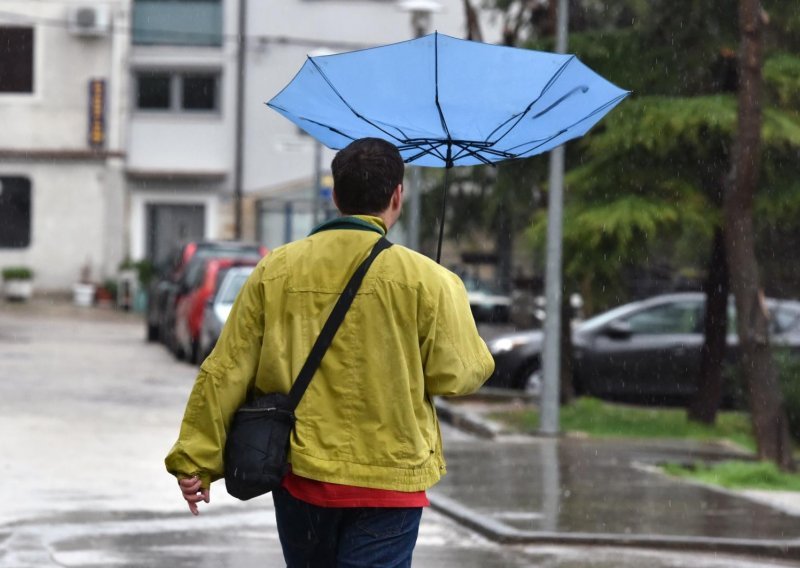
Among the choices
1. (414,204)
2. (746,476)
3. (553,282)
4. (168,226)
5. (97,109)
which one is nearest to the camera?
(746,476)

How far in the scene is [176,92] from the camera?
41188 millimetres

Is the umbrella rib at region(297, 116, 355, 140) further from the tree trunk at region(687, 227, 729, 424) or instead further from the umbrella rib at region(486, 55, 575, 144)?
the tree trunk at region(687, 227, 729, 424)

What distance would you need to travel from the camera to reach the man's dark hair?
14.8 feet

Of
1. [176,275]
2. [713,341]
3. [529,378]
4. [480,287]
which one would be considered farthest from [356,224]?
[480,287]

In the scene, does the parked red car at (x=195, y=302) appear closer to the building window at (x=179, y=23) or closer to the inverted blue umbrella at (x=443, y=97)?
the inverted blue umbrella at (x=443, y=97)

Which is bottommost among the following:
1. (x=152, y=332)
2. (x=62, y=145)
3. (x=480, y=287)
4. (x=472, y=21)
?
(x=152, y=332)

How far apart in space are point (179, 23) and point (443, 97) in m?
36.1

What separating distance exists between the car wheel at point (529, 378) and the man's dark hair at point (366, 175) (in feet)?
51.2

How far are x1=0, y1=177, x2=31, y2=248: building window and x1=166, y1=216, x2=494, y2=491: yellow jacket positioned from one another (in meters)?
36.4

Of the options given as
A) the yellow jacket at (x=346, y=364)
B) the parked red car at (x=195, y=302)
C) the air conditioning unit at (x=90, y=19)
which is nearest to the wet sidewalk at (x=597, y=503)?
the yellow jacket at (x=346, y=364)

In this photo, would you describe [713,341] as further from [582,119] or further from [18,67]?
[18,67]

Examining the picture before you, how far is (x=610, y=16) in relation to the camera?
59.7 feet

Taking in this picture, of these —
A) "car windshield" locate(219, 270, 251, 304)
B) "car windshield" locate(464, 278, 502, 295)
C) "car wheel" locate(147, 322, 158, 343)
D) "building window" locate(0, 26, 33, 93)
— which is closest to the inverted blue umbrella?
"car windshield" locate(219, 270, 251, 304)

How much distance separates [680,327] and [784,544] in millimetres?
10582
